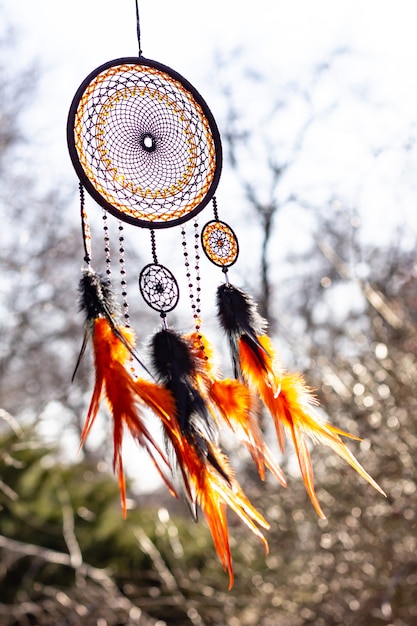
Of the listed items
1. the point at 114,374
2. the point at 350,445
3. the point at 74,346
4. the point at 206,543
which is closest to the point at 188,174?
the point at 114,374

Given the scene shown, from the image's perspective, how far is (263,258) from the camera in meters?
5.44

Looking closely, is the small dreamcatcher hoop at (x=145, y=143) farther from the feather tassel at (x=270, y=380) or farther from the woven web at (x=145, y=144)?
the feather tassel at (x=270, y=380)

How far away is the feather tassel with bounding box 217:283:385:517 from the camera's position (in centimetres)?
168

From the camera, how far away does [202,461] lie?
63.7 inches

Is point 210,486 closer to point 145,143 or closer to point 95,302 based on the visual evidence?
point 95,302

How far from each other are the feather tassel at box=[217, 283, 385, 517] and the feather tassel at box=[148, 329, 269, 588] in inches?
6.1

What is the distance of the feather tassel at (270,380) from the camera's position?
1.68m

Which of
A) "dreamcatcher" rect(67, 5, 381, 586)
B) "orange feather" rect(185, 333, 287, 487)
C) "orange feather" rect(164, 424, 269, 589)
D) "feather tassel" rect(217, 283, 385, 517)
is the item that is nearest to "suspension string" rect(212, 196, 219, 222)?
"dreamcatcher" rect(67, 5, 381, 586)

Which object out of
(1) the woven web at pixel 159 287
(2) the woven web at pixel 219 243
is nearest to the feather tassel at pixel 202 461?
(1) the woven web at pixel 159 287

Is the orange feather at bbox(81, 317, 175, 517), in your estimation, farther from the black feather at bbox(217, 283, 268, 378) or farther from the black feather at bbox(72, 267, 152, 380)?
the black feather at bbox(217, 283, 268, 378)

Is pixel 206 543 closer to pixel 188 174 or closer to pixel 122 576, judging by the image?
pixel 122 576

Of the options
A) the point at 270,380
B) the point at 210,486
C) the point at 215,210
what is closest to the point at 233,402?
the point at 270,380

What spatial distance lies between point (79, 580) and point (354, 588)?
1407 mm

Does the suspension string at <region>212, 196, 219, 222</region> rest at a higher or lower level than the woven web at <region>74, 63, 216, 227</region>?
lower
